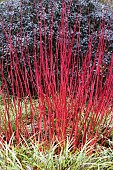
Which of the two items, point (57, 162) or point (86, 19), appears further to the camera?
point (86, 19)

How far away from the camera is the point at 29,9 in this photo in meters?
5.05

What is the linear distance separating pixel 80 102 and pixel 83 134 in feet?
1.12

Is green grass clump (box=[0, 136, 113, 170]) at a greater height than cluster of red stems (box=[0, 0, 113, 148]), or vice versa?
cluster of red stems (box=[0, 0, 113, 148])

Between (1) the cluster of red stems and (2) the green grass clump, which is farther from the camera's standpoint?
(1) the cluster of red stems

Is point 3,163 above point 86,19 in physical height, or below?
below

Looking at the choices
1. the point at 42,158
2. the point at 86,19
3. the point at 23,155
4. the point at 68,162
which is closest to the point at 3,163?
the point at 23,155

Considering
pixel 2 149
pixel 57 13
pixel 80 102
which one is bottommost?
pixel 2 149

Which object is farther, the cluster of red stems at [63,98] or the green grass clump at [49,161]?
the cluster of red stems at [63,98]

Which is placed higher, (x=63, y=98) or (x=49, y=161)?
(x=63, y=98)

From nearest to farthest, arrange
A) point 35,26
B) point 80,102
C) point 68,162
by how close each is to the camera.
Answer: point 68,162, point 80,102, point 35,26

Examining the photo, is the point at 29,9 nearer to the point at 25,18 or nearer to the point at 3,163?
the point at 25,18

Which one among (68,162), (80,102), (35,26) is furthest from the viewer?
(35,26)

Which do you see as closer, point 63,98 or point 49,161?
point 49,161

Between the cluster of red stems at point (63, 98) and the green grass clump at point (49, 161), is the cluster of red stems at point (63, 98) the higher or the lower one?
the higher one
